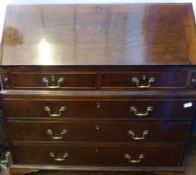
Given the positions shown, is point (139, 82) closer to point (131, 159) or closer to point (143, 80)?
point (143, 80)

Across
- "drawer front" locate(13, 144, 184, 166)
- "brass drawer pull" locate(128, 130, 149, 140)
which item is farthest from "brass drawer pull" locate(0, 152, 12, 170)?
"brass drawer pull" locate(128, 130, 149, 140)

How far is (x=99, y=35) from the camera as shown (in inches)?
55.9

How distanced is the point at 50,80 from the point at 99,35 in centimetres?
35

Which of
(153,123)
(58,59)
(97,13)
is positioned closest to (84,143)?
(153,123)

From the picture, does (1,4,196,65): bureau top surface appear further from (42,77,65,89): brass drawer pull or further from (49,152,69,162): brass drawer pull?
(49,152,69,162): brass drawer pull

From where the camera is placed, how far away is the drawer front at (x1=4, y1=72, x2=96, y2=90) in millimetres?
1355

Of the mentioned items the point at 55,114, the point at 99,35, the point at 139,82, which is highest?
the point at 99,35

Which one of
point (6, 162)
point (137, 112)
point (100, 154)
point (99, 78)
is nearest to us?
point (99, 78)

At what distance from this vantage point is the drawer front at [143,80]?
1352 mm

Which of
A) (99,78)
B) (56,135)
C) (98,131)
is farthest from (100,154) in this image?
(99,78)

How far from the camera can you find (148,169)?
1.67 m

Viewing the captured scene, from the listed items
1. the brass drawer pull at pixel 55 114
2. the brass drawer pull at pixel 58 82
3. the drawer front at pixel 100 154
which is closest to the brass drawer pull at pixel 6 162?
the drawer front at pixel 100 154

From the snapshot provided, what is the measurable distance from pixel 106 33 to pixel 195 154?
1157 millimetres

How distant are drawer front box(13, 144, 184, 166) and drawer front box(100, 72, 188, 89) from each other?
0.41 m
